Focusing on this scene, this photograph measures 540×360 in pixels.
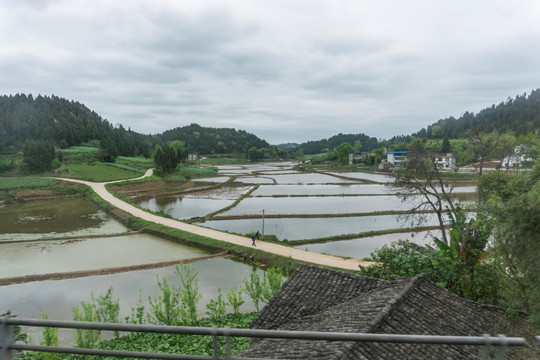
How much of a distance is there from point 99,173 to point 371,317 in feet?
178

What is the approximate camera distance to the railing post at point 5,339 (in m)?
2.12

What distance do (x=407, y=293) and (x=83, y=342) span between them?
840 cm

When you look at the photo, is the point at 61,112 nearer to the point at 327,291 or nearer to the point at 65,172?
the point at 65,172

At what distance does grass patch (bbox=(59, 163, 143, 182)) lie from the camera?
4688 centimetres

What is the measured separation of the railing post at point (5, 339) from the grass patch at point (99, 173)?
160ft

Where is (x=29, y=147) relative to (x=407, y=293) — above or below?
above

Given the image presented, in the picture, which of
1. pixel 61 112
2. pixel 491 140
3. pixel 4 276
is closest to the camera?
pixel 4 276

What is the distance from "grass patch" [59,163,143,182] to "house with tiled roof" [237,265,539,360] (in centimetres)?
4562

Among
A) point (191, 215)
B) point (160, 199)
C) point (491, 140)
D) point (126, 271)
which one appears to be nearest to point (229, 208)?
point (191, 215)

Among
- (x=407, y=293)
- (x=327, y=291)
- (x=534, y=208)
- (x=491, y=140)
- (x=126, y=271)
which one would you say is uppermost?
(x=491, y=140)

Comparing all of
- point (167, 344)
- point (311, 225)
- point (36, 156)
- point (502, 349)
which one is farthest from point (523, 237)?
point (36, 156)

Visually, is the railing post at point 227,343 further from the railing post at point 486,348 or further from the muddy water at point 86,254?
the muddy water at point 86,254

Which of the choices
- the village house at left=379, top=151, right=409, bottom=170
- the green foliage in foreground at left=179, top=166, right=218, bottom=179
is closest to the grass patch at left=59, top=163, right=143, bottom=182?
the green foliage in foreground at left=179, top=166, right=218, bottom=179

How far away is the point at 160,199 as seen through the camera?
36.8 m
